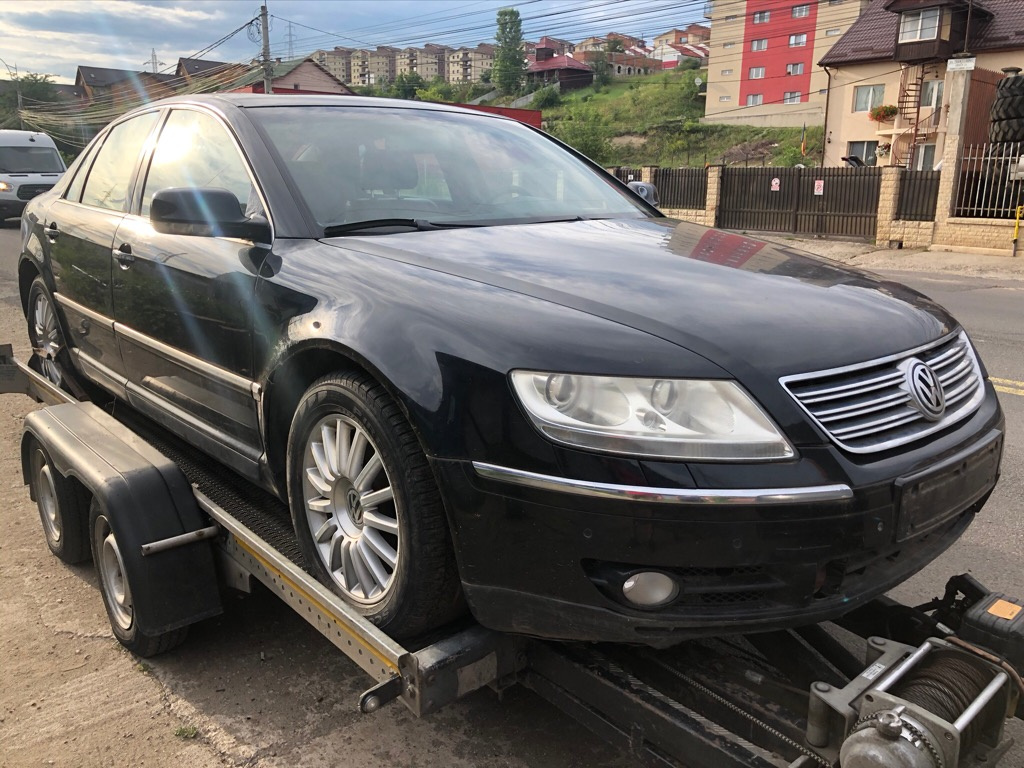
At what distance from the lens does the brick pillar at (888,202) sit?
20219 millimetres

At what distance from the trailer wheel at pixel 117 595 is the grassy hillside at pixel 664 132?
151ft

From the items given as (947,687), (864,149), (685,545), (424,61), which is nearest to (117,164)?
(685,545)

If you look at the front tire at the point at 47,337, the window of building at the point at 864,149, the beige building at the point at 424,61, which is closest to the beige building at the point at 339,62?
the beige building at the point at 424,61

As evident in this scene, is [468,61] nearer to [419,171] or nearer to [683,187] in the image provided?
[683,187]

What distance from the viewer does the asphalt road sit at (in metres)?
2.51

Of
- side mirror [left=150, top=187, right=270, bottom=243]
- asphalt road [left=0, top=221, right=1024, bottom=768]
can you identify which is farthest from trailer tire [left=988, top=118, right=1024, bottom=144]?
side mirror [left=150, top=187, right=270, bottom=243]

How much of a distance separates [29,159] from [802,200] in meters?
21.0

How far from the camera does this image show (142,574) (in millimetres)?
2861

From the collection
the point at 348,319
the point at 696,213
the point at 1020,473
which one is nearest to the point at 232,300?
the point at 348,319

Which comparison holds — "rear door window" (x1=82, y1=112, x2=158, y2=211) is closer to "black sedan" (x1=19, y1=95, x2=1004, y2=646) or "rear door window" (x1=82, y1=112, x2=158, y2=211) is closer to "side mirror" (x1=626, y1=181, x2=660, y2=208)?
"black sedan" (x1=19, y1=95, x2=1004, y2=646)

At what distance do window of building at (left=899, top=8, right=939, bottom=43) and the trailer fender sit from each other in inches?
1663

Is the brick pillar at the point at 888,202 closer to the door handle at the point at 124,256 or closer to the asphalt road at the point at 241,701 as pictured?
the asphalt road at the point at 241,701

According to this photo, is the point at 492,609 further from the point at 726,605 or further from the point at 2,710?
the point at 2,710

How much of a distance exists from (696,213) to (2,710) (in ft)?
83.0
